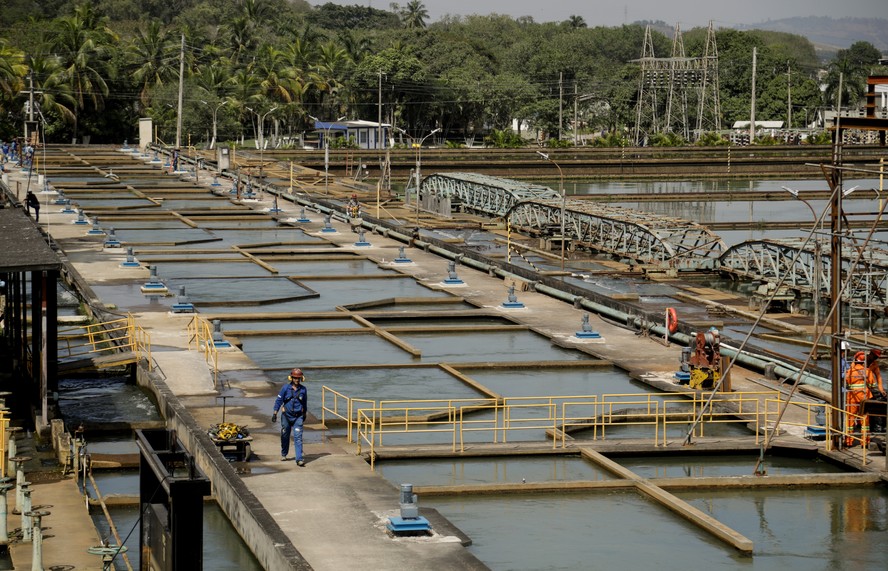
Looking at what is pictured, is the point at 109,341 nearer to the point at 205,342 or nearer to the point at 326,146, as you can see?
the point at 205,342

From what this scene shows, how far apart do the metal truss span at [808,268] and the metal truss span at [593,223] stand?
1.88 metres

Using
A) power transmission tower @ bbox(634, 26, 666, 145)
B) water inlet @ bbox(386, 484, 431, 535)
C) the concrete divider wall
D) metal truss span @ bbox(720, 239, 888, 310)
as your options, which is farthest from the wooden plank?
power transmission tower @ bbox(634, 26, 666, 145)

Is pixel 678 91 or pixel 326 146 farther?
pixel 678 91

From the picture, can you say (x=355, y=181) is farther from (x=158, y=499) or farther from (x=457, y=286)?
(x=158, y=499)

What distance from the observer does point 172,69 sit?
145125 millimetres

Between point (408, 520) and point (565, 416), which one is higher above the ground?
point (408, 520)

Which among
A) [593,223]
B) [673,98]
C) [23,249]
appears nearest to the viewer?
[23,249]

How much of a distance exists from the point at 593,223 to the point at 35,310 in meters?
49.7

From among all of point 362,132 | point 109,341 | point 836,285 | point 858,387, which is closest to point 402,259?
point 109,341

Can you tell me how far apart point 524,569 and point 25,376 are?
58.6ft

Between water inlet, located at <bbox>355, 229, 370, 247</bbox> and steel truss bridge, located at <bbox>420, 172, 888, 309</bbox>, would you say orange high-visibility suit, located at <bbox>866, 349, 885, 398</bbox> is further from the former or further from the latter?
water inlet, located at <bbox>355, 229, 370, 247</bbox>

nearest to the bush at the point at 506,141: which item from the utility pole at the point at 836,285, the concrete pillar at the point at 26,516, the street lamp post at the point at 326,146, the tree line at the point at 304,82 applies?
the tree line at the point at 304,82

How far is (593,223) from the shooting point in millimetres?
80875

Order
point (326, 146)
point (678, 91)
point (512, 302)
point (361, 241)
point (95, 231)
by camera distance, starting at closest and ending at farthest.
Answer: point (512, 302)
point (95, 231)
point (361, 241)
point (326, 146)
point (678, 91)
